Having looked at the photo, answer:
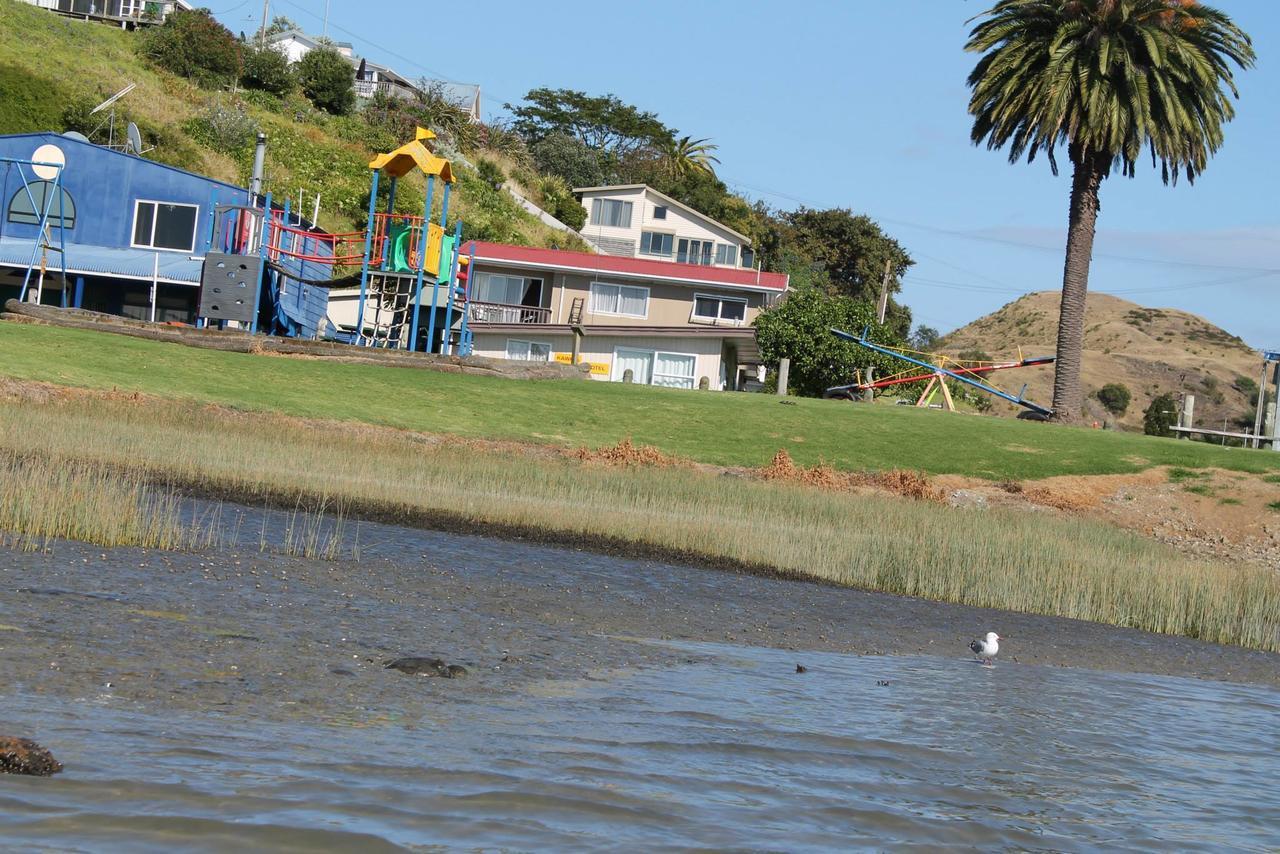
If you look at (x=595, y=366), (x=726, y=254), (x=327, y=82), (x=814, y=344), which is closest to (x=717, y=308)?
(x=595, y=366)

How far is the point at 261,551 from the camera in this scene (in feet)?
50.5

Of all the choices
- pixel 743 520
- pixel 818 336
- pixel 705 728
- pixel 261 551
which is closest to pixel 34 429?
pixel 261 551

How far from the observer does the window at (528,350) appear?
5947 cm

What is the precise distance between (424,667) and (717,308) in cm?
5626

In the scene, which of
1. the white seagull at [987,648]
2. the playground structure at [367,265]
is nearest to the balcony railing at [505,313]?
the playground structure at [367,265]

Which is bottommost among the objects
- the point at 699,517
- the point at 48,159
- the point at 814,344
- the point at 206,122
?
the point at 699,517

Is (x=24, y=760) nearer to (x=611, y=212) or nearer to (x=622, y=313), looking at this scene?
(x=622, y=313)

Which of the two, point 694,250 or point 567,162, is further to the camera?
point 567,162

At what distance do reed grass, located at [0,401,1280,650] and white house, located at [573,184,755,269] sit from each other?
55.9 metres

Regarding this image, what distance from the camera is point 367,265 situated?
137ft

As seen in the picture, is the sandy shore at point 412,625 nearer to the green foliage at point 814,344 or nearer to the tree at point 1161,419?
the green foliage at point 814,344

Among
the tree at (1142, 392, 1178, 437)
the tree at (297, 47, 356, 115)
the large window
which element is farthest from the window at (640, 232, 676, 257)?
the tree at (1142, 392, 1178, 437)

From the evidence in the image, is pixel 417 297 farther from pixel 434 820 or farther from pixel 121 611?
pixel 434 820

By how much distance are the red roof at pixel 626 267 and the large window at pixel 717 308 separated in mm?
958
